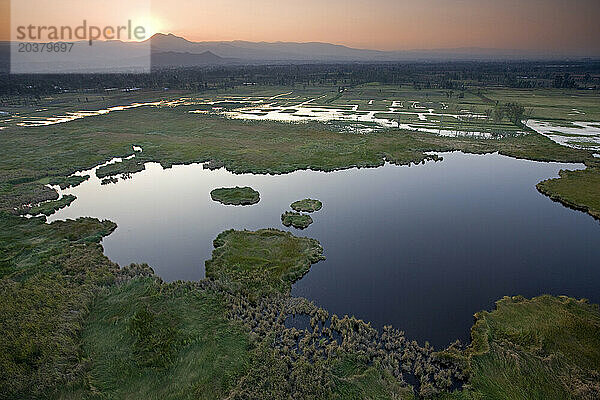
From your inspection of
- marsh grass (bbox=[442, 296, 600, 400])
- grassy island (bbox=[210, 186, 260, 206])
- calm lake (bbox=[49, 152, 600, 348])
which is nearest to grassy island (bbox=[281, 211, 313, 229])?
calm lake (bbox=[49, 152, 600, 348])

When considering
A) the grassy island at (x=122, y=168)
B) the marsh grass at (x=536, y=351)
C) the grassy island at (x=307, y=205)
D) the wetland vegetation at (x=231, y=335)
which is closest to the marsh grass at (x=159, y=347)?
the wetland vegetation at (x=231, y=335)

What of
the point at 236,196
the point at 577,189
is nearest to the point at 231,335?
the point at 236,196

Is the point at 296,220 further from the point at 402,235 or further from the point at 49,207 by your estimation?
the point at 49,207

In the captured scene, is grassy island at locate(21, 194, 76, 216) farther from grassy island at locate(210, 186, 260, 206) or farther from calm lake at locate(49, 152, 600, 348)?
grassy island at locate(210, 186, 260, 206)

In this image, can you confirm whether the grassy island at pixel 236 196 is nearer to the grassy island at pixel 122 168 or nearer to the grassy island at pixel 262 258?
the grassy island at pixel 262 258

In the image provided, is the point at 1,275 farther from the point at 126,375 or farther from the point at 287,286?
the point at 287,286

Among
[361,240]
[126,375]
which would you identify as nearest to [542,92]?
[361,240]
